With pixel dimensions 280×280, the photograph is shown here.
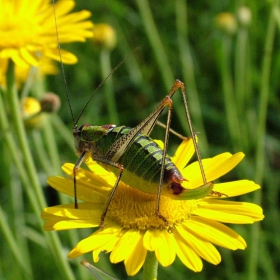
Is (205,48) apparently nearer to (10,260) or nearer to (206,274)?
(206,274)

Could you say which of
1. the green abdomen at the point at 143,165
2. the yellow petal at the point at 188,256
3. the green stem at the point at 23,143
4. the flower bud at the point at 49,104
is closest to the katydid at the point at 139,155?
the green abdomen at the point at 143,165

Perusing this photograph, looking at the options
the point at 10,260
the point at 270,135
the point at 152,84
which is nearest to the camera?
the point at 10,260

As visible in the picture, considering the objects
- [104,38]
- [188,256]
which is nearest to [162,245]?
[188,256]

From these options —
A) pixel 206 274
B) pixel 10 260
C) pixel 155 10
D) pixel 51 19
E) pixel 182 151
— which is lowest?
pixel 206 274

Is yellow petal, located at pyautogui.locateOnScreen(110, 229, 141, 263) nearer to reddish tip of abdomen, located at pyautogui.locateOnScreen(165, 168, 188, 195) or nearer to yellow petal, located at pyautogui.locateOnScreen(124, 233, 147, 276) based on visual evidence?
yellow petal, located at pyautogui.locateOnScreen(124, 233, 147, 276)

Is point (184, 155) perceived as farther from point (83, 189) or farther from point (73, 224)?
point (73, 224)

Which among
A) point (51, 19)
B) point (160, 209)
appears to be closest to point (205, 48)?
point (51, 19)

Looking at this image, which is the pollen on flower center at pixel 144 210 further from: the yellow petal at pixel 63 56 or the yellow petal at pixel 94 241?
the yellow petal at pixel 63 56
